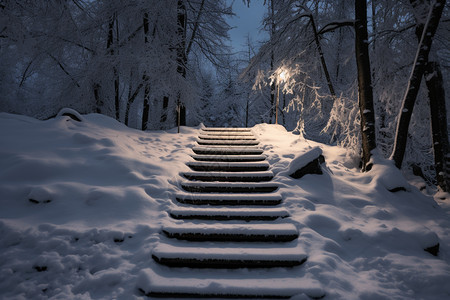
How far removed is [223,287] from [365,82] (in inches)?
227

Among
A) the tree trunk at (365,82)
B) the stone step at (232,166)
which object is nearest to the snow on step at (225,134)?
the stone step at (232,166)

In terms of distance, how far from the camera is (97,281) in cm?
274

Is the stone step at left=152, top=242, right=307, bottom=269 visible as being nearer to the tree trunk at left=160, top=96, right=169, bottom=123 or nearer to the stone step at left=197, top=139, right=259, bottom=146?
the stone step at left=197, top=139, right=259, bottom=146

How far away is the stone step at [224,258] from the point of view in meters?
3.16

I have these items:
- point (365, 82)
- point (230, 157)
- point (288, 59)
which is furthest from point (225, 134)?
point (365, 82)

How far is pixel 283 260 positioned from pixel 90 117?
7.37 m

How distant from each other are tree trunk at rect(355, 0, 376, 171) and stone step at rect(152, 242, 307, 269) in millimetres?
3955

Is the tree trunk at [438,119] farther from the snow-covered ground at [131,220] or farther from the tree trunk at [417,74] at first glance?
the snow-covered ground at [131,220]

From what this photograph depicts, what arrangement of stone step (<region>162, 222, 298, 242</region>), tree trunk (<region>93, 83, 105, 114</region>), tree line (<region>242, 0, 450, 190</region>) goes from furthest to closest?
tree trunk (<region>93, 83, 105, 114</region>) < tree line (<region>242, 0, 450, 190</region>) < stone step (<region>162, 222, 298, 242</region>)

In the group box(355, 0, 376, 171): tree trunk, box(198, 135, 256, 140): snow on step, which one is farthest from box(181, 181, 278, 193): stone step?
box(198, 135, 256, 140): snow on step

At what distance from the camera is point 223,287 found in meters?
2.78

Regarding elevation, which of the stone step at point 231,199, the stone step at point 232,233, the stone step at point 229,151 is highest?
the stone step at point 229,151

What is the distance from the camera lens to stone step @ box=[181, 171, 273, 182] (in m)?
5.39

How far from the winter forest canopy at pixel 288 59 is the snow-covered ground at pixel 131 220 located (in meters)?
1.88
